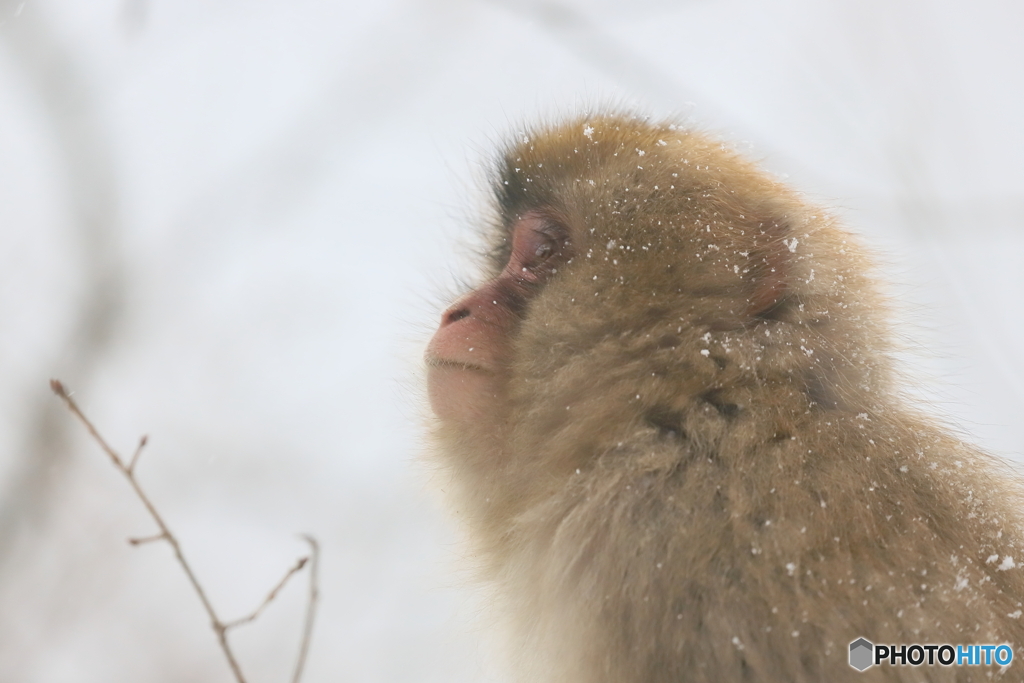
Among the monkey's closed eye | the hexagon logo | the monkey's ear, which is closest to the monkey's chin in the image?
the monkey's closed eye

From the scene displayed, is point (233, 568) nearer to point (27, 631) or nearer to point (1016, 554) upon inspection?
point (27, 631)

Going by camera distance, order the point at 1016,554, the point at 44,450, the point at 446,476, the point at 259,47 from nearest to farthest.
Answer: the point at 1016,554, the point at 446,476, the point at 44,450, the point at 259,47

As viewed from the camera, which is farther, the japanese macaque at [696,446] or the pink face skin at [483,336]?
the pink face skin at [483,336]

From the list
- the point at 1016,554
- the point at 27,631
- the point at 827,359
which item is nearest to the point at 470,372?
the point at 827,359

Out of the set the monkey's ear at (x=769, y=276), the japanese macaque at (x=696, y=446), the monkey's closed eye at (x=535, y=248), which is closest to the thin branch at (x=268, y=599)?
the japanese macaque at (x=696, y=446)

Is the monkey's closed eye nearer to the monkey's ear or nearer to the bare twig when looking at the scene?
the monkey's ear

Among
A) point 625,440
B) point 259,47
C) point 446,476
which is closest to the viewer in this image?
point 625,440

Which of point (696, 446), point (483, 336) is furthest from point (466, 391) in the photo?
point (696, 446)

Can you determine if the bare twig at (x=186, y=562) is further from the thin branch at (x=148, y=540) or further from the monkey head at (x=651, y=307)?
the monkey head at (x=651, y=307)

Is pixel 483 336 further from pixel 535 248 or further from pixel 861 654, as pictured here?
pixel 861 654
